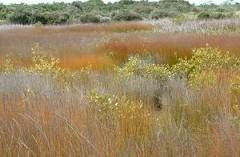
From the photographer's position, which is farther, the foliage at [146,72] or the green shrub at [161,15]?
the green shrub at [161,15]

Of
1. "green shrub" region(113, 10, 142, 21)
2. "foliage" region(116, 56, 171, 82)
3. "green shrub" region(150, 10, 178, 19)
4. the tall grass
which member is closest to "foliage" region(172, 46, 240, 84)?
the tall grass

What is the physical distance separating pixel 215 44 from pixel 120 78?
5.24 m

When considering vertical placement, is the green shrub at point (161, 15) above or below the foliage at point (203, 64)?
below

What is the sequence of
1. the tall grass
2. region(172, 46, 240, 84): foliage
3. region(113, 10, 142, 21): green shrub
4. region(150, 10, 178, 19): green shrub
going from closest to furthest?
the tall grass → region(172, 46, 240, 84): foliage → region(113, 10, 142, 21): green shrub → region(150, 10, 178, 19): green shrub

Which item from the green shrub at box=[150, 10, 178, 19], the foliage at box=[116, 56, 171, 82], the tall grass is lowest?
the green shrub at box=[150, 10, 178, 19]

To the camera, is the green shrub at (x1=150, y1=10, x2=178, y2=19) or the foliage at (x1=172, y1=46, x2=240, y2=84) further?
the green shrub at (x1=150, y1=10, x2=178, y2=19)

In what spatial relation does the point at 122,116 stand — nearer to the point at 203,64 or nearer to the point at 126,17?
the point at 203,64

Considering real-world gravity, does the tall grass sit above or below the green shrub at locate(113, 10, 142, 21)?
above

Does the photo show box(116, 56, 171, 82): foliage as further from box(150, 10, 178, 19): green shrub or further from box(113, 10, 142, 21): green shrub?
box(150, 10, 178, 19): green shrub

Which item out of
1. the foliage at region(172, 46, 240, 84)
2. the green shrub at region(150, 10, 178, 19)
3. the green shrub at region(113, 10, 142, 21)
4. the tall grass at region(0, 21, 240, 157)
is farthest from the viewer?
the green shrub at region(150, 10, 178, 19)

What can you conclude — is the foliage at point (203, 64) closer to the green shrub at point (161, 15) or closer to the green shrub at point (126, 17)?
the green shrub at point (126, 17)

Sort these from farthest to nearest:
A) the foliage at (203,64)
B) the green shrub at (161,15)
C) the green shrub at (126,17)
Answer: the green shrub at (161,15) → the green shrub at (126,17) → the foliage at (203,64)

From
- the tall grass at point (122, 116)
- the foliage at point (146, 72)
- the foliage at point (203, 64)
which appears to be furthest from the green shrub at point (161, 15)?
the tall grass at point (122, 116)

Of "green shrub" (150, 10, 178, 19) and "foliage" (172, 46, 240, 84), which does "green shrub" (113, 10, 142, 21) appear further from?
"foliage" (172, 46, 240, 84)
